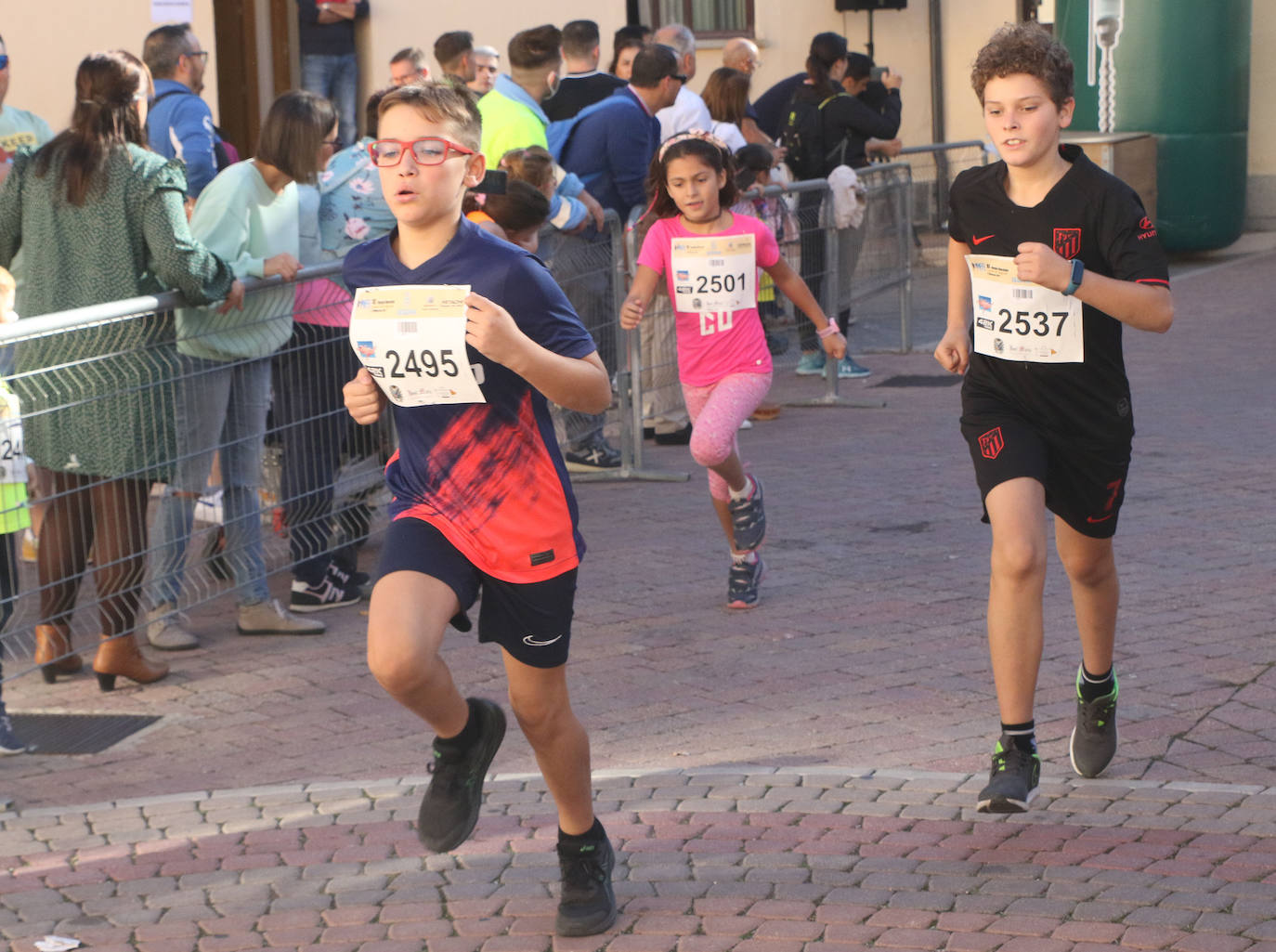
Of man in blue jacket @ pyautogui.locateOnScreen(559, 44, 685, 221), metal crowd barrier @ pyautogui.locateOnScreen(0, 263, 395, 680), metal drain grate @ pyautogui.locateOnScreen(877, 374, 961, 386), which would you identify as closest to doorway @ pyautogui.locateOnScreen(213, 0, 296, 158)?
man in blue jacket @ pyautogui.locateOnScreen(559, 44, 685, 221)

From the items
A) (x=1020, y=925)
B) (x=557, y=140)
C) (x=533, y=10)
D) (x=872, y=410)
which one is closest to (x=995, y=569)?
(x=1020, y=925)

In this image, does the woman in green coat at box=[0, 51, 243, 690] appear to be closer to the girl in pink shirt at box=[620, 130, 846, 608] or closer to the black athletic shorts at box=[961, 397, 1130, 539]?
the girl in pink shirt at box=[620, 130, 846, 608]

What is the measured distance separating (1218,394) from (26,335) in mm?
7764

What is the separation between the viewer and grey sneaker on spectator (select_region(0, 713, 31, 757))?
5.57 metres

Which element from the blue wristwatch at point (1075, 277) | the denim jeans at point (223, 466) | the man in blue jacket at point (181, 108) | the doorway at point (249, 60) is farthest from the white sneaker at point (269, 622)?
the doorway at point (249, 60)

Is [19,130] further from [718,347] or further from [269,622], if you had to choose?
[718,347]

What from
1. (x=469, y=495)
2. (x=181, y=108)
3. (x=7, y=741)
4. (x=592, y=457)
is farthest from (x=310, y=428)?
(x=469, y=495)

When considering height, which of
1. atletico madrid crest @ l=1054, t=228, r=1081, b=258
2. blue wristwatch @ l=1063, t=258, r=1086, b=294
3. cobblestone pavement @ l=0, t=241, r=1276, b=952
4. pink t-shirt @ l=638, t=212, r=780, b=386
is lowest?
cobblestone pavement @ l=0, t=241, r=1276, b=952

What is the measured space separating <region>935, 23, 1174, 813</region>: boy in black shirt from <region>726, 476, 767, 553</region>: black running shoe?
2.18 meters

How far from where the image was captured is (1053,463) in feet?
15.5

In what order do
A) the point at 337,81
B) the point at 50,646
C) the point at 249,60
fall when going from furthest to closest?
1. the point at 337,81
2. the point at 249,60
3. the point at 50,646

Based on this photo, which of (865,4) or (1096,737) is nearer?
(1096,737)

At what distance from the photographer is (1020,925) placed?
3.97 meters

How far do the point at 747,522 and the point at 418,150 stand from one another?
11.2 feet
